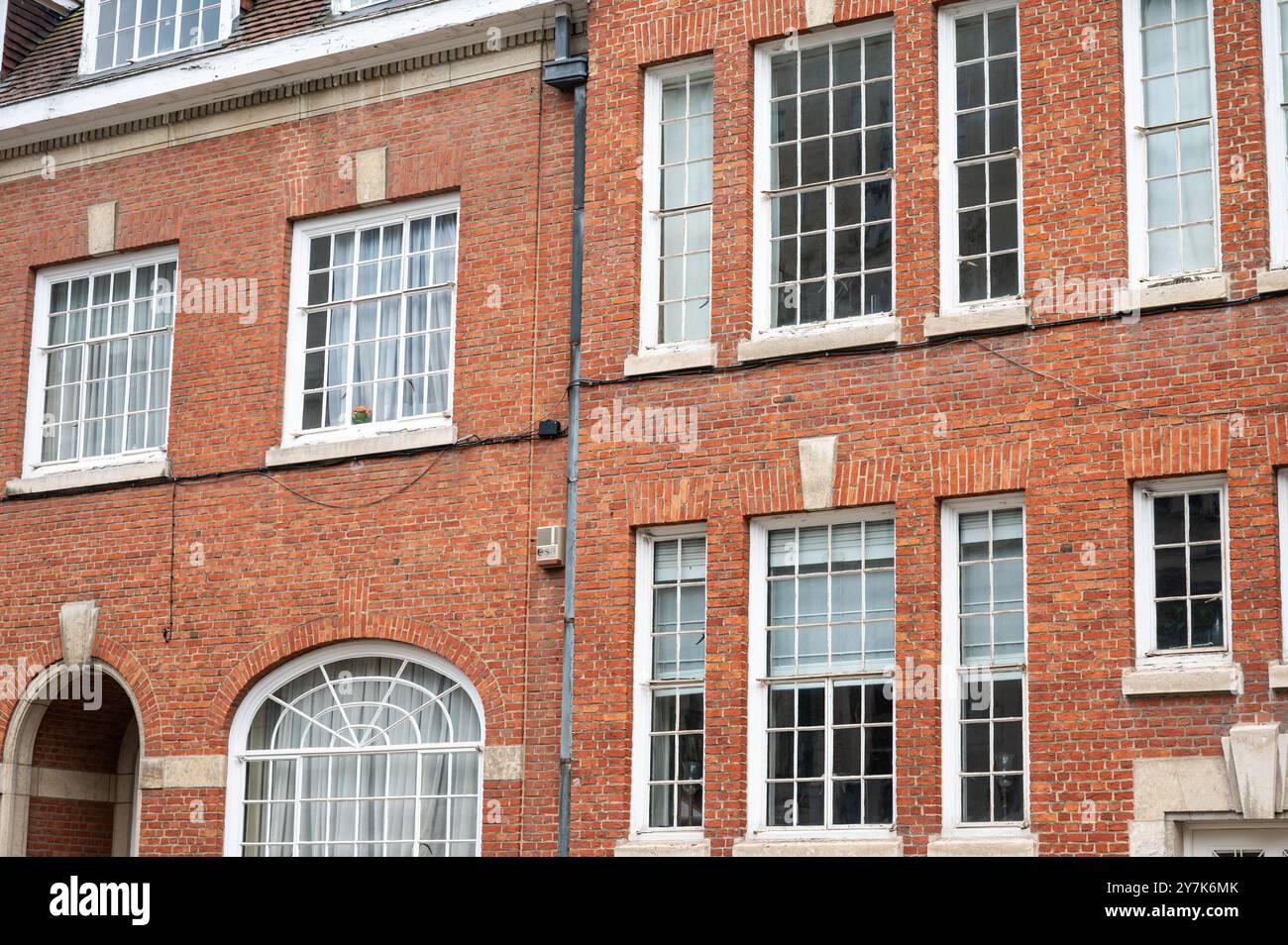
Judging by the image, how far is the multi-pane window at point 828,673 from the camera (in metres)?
15.6

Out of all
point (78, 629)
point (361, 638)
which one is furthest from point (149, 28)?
point (361, 638)

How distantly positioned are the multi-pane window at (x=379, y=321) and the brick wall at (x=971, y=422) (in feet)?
5.52

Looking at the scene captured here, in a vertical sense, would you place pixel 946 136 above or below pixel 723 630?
above

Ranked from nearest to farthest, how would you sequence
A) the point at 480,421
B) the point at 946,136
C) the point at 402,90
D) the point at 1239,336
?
the point at 1239,336, the point at 946,136, the point at 480,421, the point at 402,90

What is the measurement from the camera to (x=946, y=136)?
635 inches

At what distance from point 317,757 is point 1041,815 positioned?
6.62 m

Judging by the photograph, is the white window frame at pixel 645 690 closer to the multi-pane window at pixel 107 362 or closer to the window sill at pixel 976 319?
the window sill at pixel 976 319

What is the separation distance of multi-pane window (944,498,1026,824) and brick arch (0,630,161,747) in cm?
739

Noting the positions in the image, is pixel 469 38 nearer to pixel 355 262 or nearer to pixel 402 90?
pixel 402 90

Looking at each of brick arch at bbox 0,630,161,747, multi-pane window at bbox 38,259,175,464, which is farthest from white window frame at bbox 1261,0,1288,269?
brick arch at bbox 0,630,161,747

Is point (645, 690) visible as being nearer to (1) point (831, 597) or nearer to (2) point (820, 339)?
(1) point (831, 597)

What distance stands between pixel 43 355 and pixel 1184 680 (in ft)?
38.3

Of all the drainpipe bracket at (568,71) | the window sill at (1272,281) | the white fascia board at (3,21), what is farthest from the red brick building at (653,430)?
the white fascia board at (3,21)

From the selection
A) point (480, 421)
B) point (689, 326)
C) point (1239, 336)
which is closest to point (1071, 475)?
point (1239, 336)
